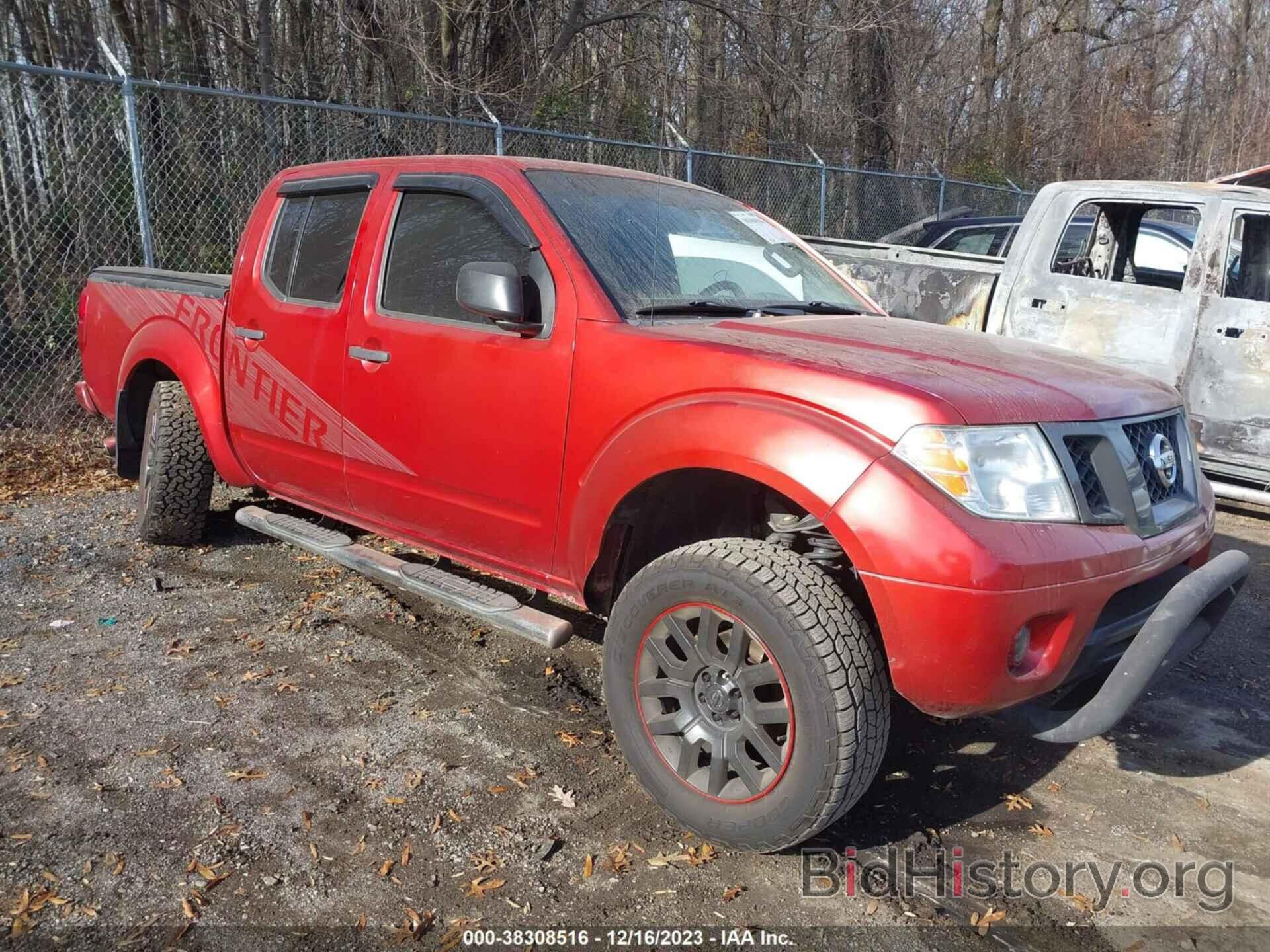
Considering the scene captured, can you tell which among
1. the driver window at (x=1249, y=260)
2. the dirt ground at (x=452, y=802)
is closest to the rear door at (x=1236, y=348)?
the driver window at (x=1249, y=260)

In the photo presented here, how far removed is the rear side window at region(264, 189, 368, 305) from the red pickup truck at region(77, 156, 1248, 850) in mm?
16

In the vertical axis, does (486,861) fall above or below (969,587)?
below

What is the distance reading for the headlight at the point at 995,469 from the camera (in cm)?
242

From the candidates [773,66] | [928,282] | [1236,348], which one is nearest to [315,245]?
[928,282]

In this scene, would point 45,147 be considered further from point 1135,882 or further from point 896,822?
point 1135,882

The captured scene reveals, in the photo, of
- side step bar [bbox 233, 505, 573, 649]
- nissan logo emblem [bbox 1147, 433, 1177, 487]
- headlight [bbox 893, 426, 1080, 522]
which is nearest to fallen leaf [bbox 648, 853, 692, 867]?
side step bar [bbox 233, 505, 573, 649]

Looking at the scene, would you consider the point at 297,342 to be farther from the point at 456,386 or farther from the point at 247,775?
the point at 247,775

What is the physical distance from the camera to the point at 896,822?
2.94m

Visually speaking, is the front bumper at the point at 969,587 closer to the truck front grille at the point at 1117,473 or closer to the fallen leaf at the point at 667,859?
the truck front grille at the point at 1117,473

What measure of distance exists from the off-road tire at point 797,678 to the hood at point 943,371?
46cm

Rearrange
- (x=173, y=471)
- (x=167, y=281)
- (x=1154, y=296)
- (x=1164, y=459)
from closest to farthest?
(x=1164, y=459), (x=173, y=471), (x=167, y=281), (x=1154, y=296)

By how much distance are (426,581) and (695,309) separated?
135 centimetres

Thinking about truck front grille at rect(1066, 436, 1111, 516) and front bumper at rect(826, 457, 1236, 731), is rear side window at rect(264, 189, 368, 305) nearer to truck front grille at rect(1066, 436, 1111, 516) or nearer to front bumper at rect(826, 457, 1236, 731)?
front bumper at rect(826, 457, 1236, 731)

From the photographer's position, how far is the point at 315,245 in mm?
4195
